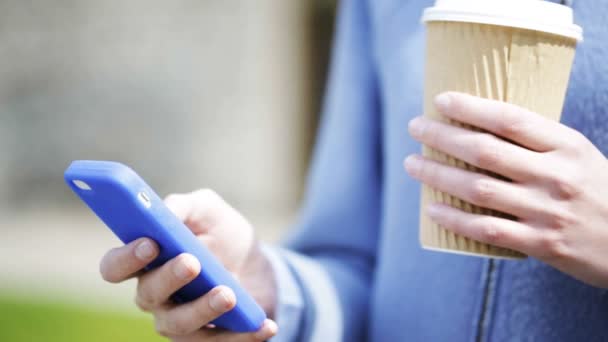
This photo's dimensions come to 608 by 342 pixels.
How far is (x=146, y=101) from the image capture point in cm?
802

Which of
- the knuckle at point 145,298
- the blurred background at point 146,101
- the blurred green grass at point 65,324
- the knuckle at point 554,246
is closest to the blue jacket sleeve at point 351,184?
the knuckle at point 145,298

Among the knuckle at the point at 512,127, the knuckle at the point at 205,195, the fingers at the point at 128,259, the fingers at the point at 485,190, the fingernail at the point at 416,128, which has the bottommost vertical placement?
the fingers at the point at 128,259

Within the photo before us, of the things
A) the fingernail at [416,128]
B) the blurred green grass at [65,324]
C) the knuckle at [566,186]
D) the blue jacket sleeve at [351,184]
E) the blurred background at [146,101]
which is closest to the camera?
the knuckle at [566,186]

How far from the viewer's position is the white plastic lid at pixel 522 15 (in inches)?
44.7

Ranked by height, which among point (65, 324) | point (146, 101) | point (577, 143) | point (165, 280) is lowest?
point (65, 324)

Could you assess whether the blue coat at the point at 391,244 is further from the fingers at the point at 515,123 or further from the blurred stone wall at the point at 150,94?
the blurred stone wall at the point at 150,94

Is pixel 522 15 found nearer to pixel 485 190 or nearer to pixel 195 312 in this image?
pixel 485 190

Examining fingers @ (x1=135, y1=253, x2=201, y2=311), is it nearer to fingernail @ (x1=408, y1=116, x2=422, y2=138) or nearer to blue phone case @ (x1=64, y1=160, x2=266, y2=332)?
blue phone case @ (x1=64, y1=160, x2=266, y2=332)

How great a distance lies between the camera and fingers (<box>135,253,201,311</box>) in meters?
1.20

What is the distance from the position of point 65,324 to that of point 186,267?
377cm

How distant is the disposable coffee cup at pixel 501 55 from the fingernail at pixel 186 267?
0.36 m

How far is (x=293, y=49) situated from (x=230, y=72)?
752mm

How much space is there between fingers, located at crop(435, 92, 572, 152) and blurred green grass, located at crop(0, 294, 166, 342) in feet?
12.0

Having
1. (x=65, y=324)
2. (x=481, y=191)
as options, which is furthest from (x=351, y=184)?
(x=65, y=324)
